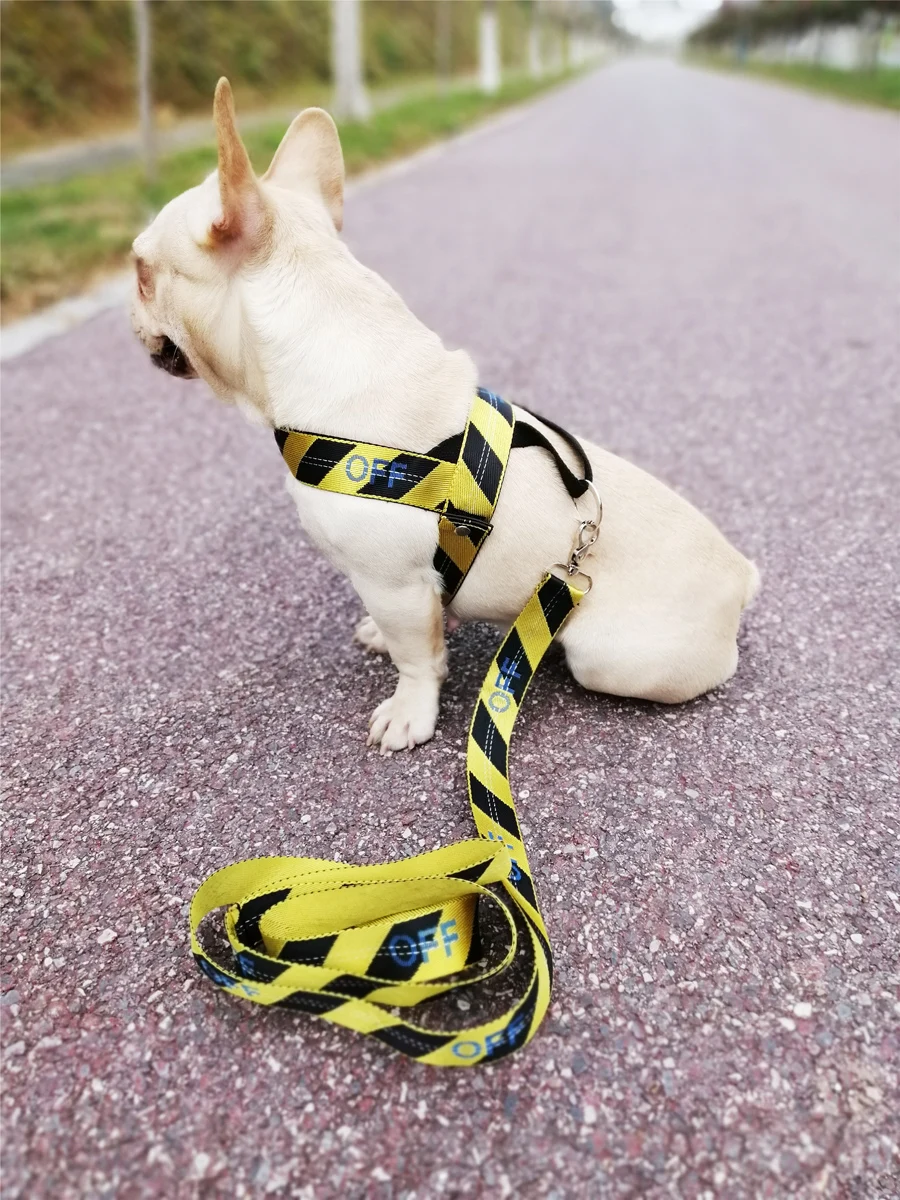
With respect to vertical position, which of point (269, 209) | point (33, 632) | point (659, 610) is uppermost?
point (269, 209)

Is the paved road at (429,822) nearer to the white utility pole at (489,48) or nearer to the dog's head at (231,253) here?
the dog's head at (231,253)

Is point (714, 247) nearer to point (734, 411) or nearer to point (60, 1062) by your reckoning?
point (734, 411)

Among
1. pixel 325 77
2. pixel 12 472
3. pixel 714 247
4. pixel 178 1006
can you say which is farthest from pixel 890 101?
pixel 178 1006

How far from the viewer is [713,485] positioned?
11.1 feet

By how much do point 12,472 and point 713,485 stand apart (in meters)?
2.79

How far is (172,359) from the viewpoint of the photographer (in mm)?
2059

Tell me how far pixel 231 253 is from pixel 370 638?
1.09 meters

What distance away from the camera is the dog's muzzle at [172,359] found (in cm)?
202

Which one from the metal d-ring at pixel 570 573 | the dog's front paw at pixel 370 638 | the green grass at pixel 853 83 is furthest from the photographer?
the green grass at pixel 853 83

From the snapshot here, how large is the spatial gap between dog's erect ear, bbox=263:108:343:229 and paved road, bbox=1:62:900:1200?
1.19 m

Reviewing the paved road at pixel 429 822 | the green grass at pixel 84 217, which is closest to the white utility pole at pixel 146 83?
the green grass at pixel 84 217

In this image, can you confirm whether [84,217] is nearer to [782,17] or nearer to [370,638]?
[370,638]

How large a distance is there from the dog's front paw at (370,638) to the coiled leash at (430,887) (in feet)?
1.57

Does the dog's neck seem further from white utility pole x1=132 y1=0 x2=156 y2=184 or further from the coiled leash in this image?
white utility pole x1=132 y1=0 x2=156 y2=184
